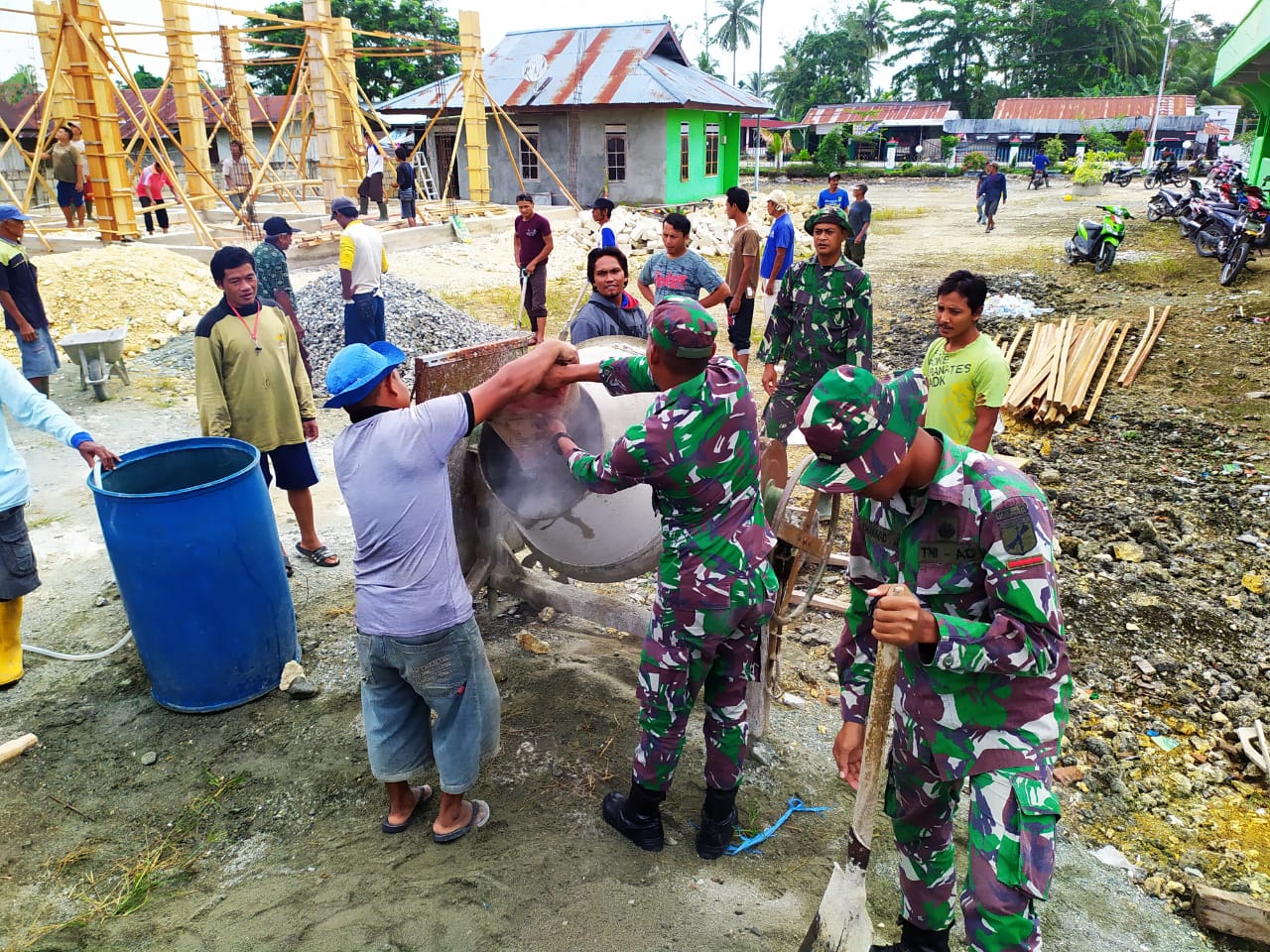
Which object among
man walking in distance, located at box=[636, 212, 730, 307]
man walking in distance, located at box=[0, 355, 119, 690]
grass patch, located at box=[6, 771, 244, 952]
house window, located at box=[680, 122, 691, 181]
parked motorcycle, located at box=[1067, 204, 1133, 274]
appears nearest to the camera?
grass patch, located at box=[6, 771, 244, 952]

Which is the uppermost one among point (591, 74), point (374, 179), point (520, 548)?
point (591, 74)

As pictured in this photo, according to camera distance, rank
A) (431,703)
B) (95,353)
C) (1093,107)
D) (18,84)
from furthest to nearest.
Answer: (18,84) < (1093,107) < (95,353) < (431,703)

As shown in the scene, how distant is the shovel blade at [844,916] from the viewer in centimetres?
216

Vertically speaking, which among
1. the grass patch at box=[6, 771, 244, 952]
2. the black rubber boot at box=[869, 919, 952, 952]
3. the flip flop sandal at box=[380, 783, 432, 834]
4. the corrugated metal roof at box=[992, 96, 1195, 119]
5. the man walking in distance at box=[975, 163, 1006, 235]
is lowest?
A: the grass patch at box=[6, 771, 244, 952]

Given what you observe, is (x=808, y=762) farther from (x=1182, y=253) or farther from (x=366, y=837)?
(x=1182, y=253)

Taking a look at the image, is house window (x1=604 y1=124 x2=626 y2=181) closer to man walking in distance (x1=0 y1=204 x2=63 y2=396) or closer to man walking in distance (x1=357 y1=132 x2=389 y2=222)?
man walking in distance (x1=357 y1=132 x2=389 y2=222)

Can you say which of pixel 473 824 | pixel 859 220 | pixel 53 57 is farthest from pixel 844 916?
pixel 53 57

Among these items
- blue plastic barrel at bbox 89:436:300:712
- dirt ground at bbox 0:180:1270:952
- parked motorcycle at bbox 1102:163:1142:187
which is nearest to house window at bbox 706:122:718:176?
parked motorcycle at bbox 1102:163:1142:187

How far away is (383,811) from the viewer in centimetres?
304

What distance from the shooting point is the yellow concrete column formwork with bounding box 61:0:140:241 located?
12.2 m

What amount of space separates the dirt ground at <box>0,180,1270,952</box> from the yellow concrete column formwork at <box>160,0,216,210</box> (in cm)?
1378

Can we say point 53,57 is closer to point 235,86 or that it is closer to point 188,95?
point 188,95

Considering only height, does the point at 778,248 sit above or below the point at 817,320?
above

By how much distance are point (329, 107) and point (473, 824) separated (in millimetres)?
17620
